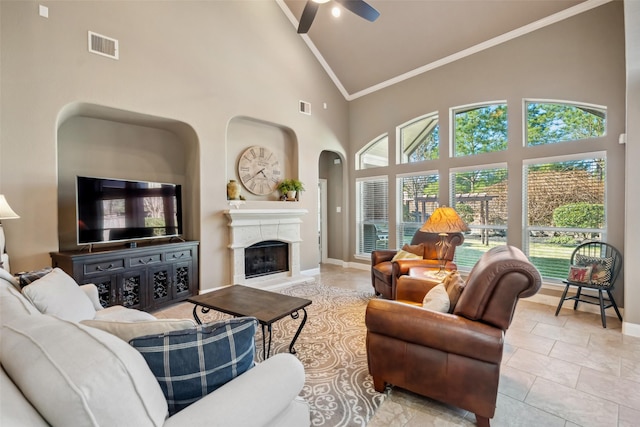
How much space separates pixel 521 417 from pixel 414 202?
405 cm

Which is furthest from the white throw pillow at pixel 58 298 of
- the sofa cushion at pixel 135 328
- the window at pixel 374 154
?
the window at pixel 374 154

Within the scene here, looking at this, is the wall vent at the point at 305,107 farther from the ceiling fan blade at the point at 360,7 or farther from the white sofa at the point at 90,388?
the white sofa at the point at 90,388

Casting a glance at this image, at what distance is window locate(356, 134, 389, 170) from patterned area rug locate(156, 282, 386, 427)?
3.01m

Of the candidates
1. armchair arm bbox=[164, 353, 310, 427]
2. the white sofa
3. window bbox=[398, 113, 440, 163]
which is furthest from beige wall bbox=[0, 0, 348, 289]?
armchair arm bbox=[164, 353, 310, 427]

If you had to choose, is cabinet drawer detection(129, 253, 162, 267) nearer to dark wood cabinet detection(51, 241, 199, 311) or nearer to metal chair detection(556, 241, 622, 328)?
dark wood cabinet detection(51, 241, 199, 311)

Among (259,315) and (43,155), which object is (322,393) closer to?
(259,315)

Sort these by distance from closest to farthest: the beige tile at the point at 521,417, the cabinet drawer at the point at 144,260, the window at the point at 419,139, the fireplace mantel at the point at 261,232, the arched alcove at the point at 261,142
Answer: the beige tile at the point at 521,417 → the cabinet drawer at the point at 144,260 → the fireplace mantel at the point at 261,232 → the arched alcove at the point at 261,142 → the window at the point at 419,139

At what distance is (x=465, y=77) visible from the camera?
4754 mm

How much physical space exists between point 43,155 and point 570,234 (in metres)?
6.46

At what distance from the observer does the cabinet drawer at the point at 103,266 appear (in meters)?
3.18

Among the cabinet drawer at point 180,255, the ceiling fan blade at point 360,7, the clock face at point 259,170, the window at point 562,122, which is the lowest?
the cabinet drawer at point 180,255

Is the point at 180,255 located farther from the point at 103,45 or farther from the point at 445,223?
the point at 445,223

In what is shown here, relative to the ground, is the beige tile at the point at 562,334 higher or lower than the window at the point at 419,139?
lower

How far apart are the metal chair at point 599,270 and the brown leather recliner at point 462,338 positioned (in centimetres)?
237
